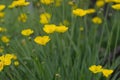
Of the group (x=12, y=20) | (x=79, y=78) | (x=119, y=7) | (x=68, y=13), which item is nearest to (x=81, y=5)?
(x=68, y=13)

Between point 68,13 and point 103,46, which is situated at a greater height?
point 68,13

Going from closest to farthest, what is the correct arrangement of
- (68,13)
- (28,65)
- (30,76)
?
(30,76) → (28,65) → (68,13)

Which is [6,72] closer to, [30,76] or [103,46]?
[30,76]

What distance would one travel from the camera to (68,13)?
377 cm

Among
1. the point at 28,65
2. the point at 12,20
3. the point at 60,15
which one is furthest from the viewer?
the point at 12,20

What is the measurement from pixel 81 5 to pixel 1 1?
90 cm

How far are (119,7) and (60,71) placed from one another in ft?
2.08

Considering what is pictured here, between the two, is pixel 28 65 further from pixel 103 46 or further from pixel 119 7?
pixel 103 46

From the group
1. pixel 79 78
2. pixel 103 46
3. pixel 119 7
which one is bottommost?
pixel 103 46

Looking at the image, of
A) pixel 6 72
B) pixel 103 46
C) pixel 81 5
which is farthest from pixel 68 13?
pixel 6 72

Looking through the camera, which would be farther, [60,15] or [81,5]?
[81,5]

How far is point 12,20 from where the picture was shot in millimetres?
4020

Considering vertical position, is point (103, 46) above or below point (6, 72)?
below

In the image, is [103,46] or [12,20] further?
[12,20]
